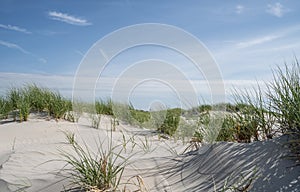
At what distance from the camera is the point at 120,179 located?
313 cm

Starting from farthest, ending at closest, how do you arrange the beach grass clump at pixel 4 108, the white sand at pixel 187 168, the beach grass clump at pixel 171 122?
the beach grass clump at pixel 4 108
the beach grass clump at pixel 171 122
the white sand at pixel 187 168

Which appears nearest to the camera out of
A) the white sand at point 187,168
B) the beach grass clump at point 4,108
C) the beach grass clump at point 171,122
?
the white sand at point 187,168

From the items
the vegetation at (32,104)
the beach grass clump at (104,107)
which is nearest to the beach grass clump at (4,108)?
the vegetation at (32,104)

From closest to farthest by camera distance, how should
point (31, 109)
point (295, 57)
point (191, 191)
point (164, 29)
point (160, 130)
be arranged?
1. point (191, 191)
2. point (295, 57)
3. point (164, 29)
4. point (160, 130)
5. point (31, 109)

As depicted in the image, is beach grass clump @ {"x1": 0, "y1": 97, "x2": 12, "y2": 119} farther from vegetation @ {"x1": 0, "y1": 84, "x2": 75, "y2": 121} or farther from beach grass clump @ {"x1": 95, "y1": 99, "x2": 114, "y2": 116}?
beach grass clump @ {"x1": 95, "y1": 99, "x2": 114, "y2": 116}

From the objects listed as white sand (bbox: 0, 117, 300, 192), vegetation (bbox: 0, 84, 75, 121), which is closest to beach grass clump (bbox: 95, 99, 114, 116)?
vegetation (bbox: 0, 84, 75, 121)

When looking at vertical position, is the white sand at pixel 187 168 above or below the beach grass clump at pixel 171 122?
below

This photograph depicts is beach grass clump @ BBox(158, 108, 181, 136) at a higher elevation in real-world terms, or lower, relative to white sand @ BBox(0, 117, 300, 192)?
higher

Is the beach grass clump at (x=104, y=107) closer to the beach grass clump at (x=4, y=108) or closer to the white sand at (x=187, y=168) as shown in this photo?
the beach grass clump at (x=4, y=108)

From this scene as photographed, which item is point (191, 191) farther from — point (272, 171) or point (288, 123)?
point (288, 123)

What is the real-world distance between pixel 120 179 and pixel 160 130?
3696mm

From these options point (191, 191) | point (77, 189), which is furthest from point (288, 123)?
point (77, 189)

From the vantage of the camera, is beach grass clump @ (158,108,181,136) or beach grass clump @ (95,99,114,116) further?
beach grass clump @ (95,99,114,116)

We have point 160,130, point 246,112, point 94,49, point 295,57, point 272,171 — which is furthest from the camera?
point 160,130
